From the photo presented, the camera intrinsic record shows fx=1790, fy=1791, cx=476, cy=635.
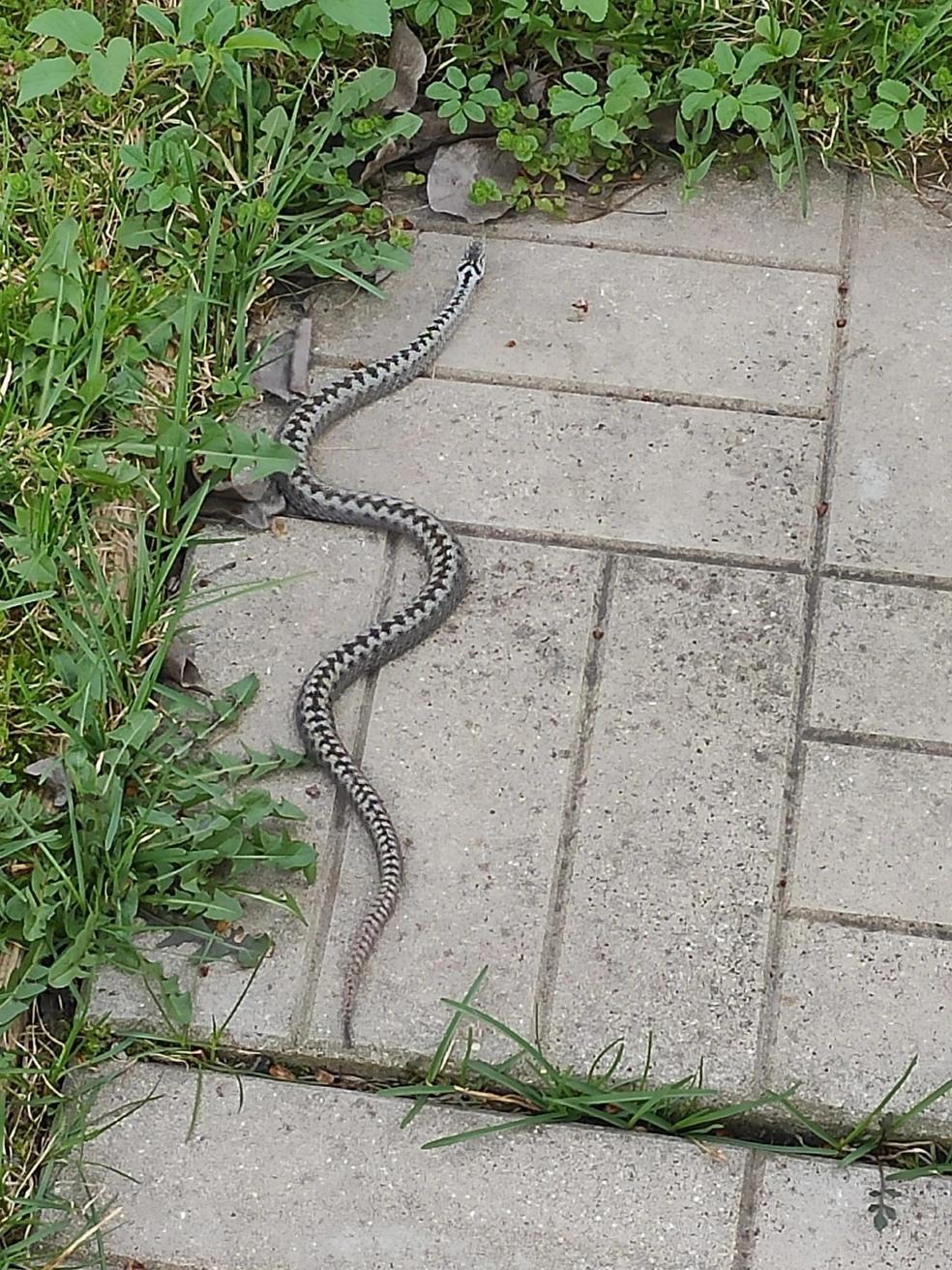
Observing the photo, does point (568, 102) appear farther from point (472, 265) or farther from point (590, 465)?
point (590, 465)

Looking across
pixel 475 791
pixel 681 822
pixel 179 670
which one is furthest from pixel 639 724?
pixel 179 670

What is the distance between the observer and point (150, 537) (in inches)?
166

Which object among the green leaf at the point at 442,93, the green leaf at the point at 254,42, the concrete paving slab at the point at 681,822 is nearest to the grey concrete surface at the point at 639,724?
the concrete paving slab at the point at 681,822

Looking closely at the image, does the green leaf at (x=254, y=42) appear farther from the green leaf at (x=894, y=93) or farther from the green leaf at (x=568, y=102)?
the green leaf at (x=894, y=93)

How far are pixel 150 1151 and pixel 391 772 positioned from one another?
95 centimetres

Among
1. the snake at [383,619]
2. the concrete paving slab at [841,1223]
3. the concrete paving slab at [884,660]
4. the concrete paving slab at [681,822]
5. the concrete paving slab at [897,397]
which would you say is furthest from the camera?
the concrete paving slab at [897,397]

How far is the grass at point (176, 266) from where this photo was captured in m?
3.56

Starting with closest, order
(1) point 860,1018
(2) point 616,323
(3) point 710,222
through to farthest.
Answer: (1) point 860,1018
(2) point 616,323
(3) point 710,222

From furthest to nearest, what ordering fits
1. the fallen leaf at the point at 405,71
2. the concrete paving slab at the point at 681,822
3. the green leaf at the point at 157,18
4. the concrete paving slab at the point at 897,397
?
the fallen leaf at the point at 405,71 < the green leaf at the point at 157,18 < the concrete paving slab at the point at 897,397 < the concrete paving slab at the point at 681,822

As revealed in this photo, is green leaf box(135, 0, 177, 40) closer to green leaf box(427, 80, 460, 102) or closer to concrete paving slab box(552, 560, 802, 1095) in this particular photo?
green leaf box(427, 80, 460, 102)

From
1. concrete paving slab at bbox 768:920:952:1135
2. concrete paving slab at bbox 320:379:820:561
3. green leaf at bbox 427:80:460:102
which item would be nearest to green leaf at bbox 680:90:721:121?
green leaf at bbox 427:80:460:102

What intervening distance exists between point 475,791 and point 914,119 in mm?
2302

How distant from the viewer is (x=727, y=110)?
4.78m

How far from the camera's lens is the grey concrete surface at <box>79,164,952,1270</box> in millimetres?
3336
